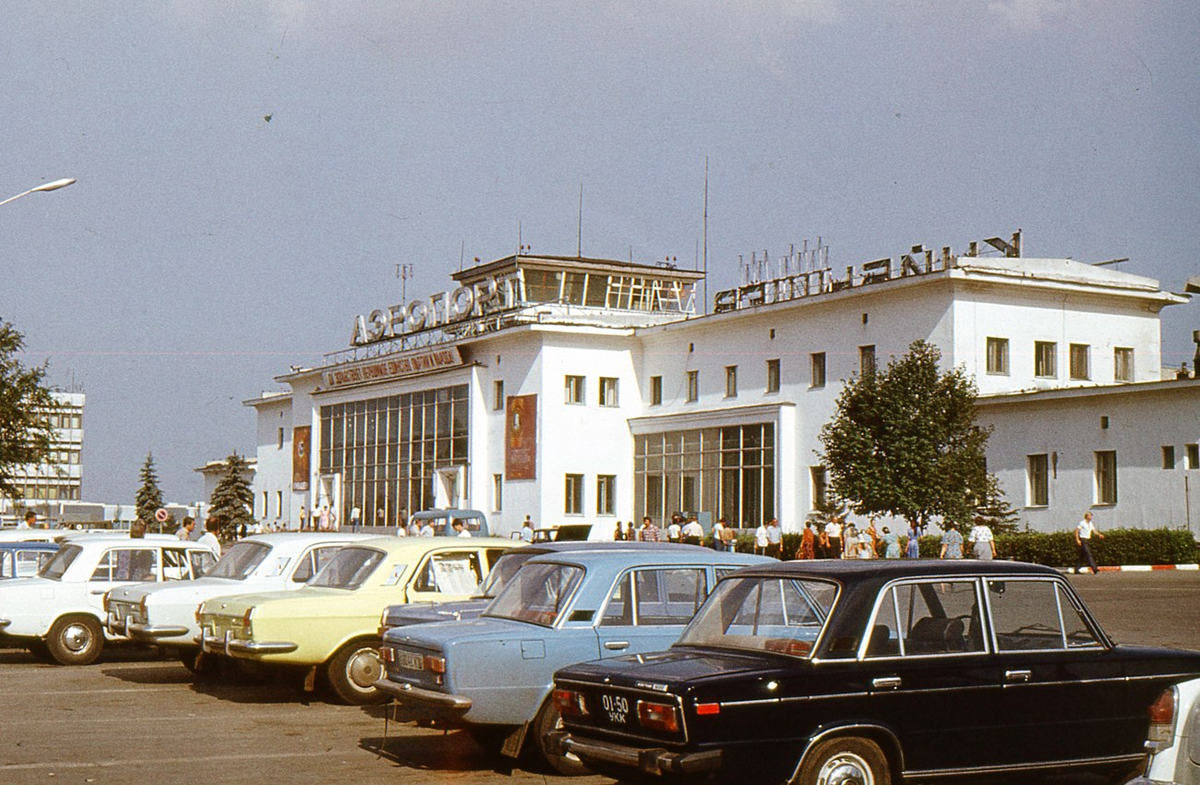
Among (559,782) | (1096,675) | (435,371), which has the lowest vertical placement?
(559,782)

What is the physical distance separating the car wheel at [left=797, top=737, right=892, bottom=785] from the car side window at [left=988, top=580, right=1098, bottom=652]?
1.13 meters

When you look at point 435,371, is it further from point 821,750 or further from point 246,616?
point 821,750

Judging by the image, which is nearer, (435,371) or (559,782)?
(559,782)

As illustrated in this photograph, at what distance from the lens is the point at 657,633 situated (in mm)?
10461

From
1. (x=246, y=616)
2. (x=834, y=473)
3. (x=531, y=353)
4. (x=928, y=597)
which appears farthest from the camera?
(x=531, y=353)

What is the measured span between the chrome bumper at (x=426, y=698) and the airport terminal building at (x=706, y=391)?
3349 centimetres

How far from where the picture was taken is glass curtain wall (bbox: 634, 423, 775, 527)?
2082 inches

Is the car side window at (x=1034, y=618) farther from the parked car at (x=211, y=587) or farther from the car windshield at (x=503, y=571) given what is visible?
the parked car at (x=211, y=587)

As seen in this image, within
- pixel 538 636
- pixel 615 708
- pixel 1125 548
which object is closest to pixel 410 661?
pixel 538 636

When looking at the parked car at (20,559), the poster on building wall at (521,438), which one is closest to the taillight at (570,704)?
the parked car at (20,559)

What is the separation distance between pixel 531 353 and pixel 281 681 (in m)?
44.1

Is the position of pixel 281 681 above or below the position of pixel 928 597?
below

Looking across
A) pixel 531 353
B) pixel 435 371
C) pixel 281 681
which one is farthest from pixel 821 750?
pixel 435 371

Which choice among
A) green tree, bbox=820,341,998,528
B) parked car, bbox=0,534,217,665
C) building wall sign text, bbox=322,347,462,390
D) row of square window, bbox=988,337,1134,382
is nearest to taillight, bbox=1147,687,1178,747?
parked car, bbox=0,534,217,665
